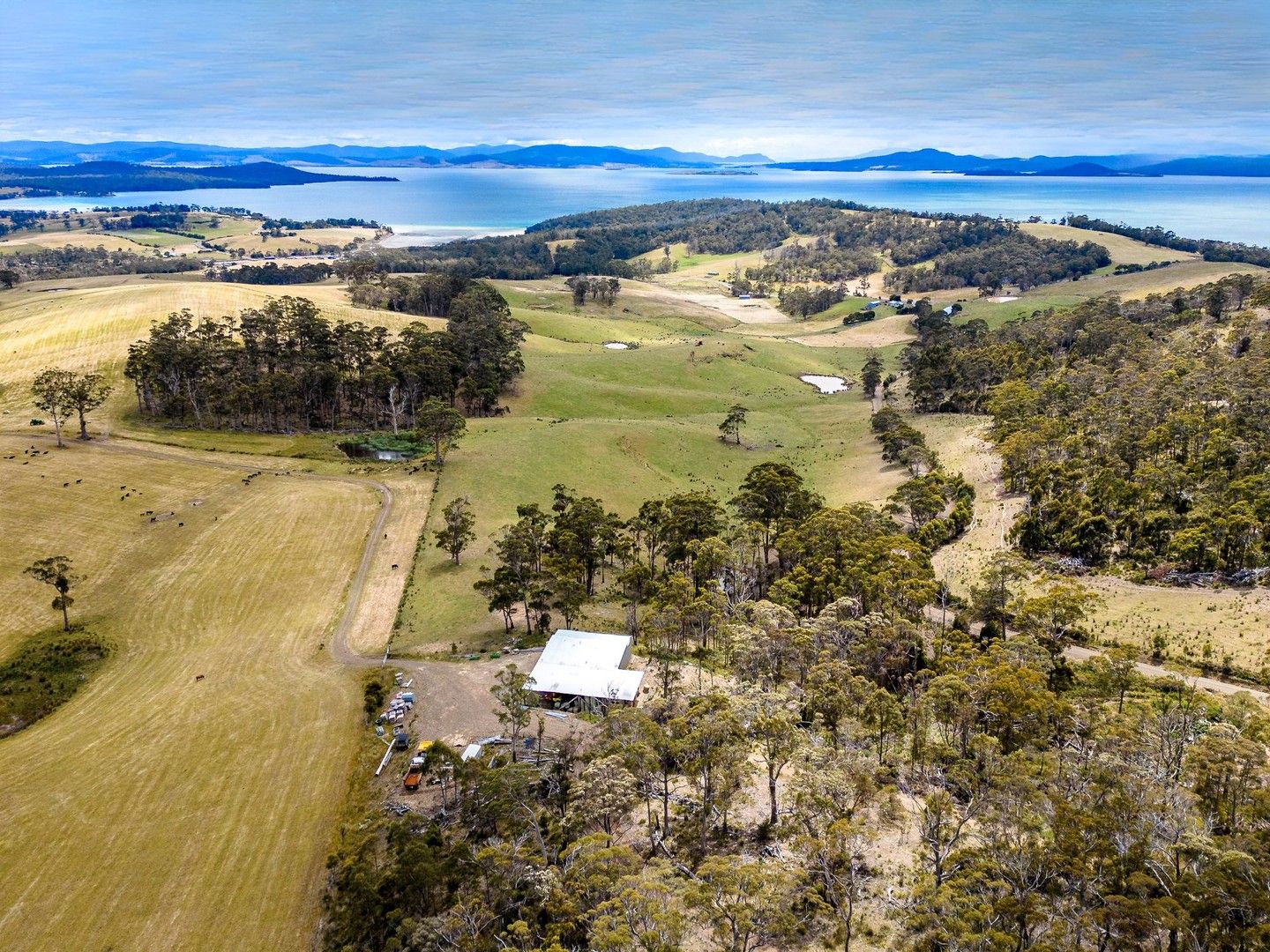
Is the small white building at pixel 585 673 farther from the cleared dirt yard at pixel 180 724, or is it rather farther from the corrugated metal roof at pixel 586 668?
the cleared dirt yard at pixel 180 724

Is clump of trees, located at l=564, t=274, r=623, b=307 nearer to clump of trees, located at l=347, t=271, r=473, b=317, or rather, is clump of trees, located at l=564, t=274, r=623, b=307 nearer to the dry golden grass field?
clump of trees, located at l=347, t=271, r=473, b=317

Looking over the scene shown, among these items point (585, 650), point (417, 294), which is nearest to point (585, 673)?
point (585, 650)

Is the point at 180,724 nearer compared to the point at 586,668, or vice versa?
the point at 180,724

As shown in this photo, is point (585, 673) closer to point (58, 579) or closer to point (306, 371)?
point (58, 579)

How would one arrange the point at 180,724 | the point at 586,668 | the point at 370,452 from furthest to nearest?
the point at 370,452 → the point at 586,668 → the point at 180,724

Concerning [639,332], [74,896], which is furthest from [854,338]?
[74,896]

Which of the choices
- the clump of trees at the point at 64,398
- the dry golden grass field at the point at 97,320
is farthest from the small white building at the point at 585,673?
the dry golden grass field at the point at 97,320

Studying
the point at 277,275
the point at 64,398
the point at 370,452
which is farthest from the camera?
the point at 277,275

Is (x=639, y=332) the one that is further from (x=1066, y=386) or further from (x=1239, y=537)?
(x=1239, y=537)
